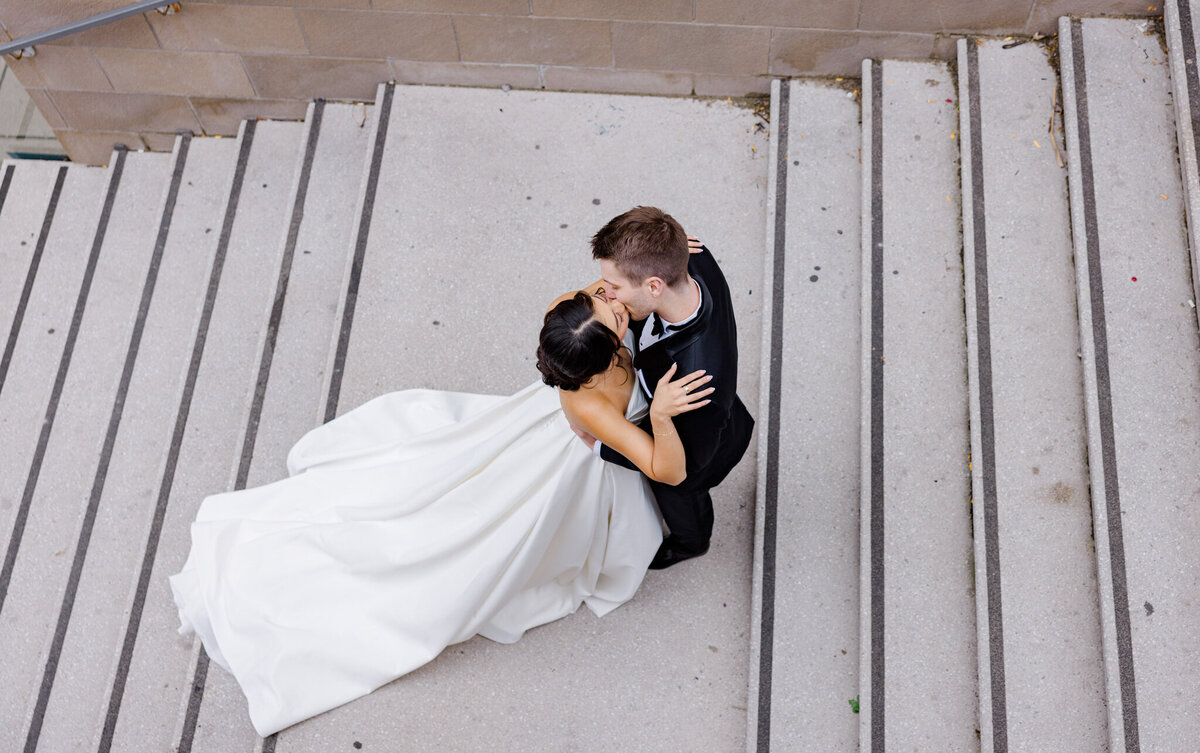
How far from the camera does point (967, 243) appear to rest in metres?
3.13

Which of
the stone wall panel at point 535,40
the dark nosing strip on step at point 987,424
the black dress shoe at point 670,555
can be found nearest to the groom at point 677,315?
the black dress shoe at point 670,555

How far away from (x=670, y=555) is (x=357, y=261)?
1747 mm

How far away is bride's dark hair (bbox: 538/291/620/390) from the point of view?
2037mm

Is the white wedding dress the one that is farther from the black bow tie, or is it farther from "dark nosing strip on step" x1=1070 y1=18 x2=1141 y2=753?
"dark nosing strip on step" x1=1070 y1=18 x2=1141 y2=753

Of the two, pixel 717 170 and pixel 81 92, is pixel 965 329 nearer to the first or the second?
pixel 717 170

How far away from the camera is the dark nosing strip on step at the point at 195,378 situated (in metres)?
2.87

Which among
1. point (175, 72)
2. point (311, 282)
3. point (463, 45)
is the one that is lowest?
point (311, 282)

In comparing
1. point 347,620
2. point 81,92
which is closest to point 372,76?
point 81,92

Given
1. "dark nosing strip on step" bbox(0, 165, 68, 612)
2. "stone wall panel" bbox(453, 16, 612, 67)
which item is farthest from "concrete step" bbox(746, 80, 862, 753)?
"dark nosing strip on step" bbox(0, 165, 68, 612)

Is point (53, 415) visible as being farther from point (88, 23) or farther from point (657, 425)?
point (657, 425)

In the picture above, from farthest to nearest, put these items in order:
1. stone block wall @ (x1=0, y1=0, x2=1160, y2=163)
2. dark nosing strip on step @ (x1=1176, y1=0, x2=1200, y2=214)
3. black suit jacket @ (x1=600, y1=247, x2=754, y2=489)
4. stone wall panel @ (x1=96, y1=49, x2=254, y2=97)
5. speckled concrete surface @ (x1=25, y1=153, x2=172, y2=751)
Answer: stone wall panel @ (x1=96, y1=49, x2=254, y2=97), stone block wall @ (x1=0, y1=0, x2=1160, y2=163), speckled concrete surface @ (x1=25, y1=153, x2=172, y2=751), dark nosing strip on step @ (x1=1176, y1=0, x2=1200, y2=214), black suit jacket @ (x1=600, y1=247, x2=754, y2=489)

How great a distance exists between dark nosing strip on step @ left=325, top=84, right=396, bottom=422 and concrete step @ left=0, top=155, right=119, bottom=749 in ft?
3.68

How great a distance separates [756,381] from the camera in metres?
3.25

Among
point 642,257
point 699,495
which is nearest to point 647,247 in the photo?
point 642,257
